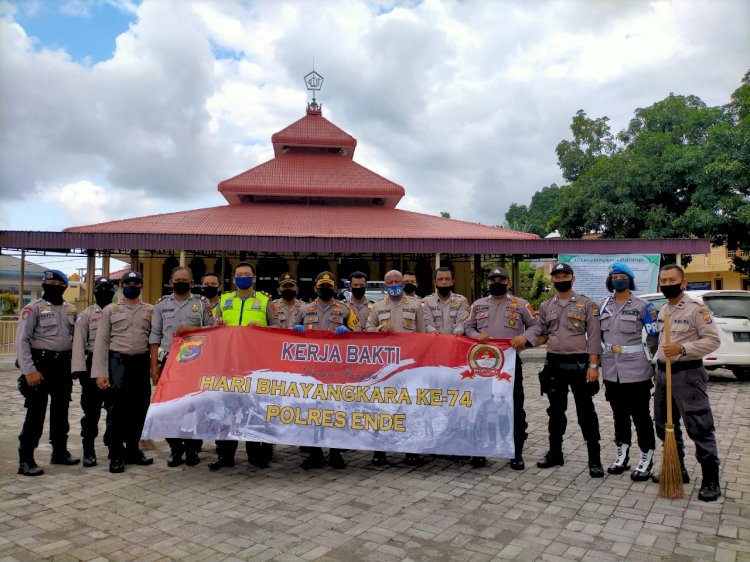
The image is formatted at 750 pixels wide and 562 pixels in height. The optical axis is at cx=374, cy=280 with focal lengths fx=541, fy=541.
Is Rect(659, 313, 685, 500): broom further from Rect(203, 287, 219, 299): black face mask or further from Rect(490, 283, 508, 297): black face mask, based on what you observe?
Rect(203, 287, 219, 299): black face mask

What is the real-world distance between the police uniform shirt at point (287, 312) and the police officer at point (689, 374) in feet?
11.0

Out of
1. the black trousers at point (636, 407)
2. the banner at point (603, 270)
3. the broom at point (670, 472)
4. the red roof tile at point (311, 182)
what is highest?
the red roof tile at point (311, 182)

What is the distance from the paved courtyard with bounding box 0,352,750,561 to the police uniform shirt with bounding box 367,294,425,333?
1.30m

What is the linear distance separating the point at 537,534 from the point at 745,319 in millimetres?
7975

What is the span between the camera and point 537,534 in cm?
348

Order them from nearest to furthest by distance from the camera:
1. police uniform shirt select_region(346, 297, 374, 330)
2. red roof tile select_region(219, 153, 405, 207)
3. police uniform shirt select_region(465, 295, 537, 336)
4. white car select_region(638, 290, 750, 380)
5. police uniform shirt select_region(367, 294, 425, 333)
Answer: police uniform shirt select_region(465, 295, 537, 336) < police uniform shirt select_region(367, 294, 425, 333) < police uniform shirt select_region(346, 297, 374, 330) < white car select_region(638, 290, 750, 380) < red roof tile select_region(219, 153, 405, 207)

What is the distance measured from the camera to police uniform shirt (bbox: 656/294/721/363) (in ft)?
13.6

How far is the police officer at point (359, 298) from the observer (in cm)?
552

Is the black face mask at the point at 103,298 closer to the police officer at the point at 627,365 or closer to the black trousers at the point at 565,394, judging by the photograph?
the black trousers at the point at 565,394

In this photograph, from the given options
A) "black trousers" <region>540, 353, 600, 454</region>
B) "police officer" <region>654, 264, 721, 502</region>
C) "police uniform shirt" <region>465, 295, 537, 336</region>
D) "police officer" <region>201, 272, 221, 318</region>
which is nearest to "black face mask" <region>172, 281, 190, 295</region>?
"police officer" <region>201, 272, 221, 318</region>

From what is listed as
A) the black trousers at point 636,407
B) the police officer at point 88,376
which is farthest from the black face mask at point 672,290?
the police officer at point 88,376

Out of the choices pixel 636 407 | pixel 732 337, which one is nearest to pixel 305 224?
pixel 732 337

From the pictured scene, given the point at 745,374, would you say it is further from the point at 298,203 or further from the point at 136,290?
the point at 298,203

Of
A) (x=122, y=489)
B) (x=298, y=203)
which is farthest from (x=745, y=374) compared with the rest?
(x=298, y=203)
